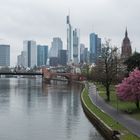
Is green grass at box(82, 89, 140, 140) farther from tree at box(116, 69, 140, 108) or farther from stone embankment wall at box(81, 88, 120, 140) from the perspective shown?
A: tree at box(116, 69, 140, 108)

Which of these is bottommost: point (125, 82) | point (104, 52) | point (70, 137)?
point (70, 137)

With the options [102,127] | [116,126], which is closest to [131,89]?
[102,127]

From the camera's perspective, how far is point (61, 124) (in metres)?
54.2

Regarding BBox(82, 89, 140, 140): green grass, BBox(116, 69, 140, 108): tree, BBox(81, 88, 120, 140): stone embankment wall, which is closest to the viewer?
BBox(82, 89, 140, 140): green grass

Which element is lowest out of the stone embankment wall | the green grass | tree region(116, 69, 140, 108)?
the stone embankment wall

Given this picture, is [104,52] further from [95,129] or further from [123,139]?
[123,139]

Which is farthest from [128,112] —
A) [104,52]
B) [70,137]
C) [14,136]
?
[104,52]

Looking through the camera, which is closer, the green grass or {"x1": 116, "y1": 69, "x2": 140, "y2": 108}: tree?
the green grass

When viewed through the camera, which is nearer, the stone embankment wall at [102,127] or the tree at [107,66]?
the stone embankment wall at [102,127]

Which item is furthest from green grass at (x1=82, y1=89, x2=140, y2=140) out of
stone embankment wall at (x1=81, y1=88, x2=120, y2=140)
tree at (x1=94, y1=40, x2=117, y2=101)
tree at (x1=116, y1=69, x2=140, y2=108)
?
tree at (x1=94, y1=40, x2=117, y2=101)

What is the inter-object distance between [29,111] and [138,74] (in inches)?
821

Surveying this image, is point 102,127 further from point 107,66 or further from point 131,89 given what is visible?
point 107,66

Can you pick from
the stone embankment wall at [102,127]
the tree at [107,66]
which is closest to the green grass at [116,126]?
the stone embankment wall at [102,127]

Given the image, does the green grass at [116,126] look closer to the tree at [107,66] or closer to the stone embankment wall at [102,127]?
the stone embankment wall at [102,127]
